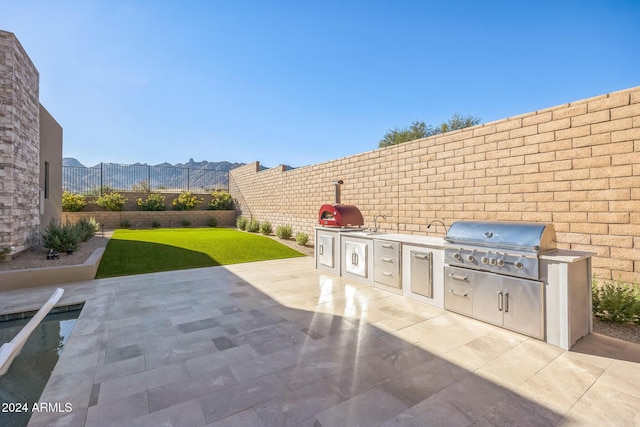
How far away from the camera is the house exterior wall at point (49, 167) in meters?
7.90

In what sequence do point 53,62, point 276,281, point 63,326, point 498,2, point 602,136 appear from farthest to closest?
point 53,62 < point 498,2 < point 276,281 < point 602,136 < point 63,326

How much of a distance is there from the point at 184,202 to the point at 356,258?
14337 millimetres

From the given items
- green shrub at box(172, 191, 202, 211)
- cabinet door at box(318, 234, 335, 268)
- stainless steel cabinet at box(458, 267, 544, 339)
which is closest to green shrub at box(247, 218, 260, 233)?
green shrub at box(172, 191, 202, 211)

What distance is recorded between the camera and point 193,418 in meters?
1.79

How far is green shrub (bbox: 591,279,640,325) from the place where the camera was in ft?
10.5

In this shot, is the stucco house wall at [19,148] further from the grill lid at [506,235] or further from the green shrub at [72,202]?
the grill lid at [506,235]

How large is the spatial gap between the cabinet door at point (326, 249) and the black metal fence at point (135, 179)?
48.8ft

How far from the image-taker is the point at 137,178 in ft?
61.8

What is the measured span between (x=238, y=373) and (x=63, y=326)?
266cm

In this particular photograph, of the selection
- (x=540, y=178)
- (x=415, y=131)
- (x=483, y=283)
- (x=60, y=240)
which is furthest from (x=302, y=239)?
(x=415, y=131)

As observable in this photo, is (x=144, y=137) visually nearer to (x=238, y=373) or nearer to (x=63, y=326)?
(x=63, y=326)

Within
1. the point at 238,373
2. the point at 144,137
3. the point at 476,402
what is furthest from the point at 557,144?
the point at 144,137

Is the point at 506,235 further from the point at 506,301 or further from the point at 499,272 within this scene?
the point at 506,301

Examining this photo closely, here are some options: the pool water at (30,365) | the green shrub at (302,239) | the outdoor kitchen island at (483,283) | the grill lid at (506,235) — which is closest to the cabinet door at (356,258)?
the outdoor kitchen island at (483,283)
